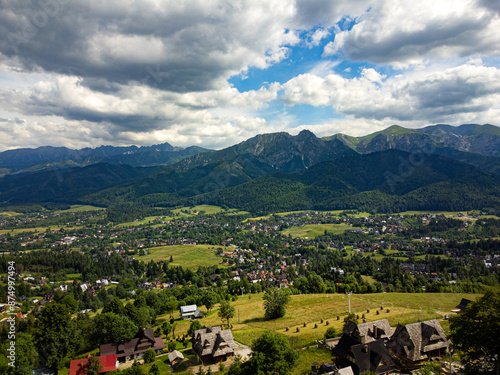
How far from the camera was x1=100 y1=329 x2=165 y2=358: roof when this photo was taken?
44.9 meters

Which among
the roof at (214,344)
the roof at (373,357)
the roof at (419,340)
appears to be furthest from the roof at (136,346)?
the roof at (419,340)

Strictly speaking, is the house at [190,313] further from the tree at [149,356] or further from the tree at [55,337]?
the tree at [55,337]

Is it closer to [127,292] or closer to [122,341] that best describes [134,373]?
[122,341]

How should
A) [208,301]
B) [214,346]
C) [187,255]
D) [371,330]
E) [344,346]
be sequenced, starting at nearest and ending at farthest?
[344,346] → [371,330] → [214,346] → [208,301] → [187,255]

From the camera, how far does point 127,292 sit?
101 meters

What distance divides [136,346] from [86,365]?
8.33 meters

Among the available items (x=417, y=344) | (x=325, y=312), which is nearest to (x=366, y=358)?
(x=417, y=344)

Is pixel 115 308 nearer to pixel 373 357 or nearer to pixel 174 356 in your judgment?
pixel 174 356

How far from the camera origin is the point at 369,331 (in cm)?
3747

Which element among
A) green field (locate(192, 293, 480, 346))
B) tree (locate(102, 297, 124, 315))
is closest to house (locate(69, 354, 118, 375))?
tree (locate(102, 297, 124, 315))

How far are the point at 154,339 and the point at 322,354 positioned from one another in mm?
28762

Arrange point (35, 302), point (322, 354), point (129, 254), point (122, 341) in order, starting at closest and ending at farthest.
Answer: point (322, 354) → point (122, 341) → point (35, 302) → point (129, 254)

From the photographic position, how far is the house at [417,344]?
32.5 m

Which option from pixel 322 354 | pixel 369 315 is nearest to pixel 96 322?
pixel 322 354
